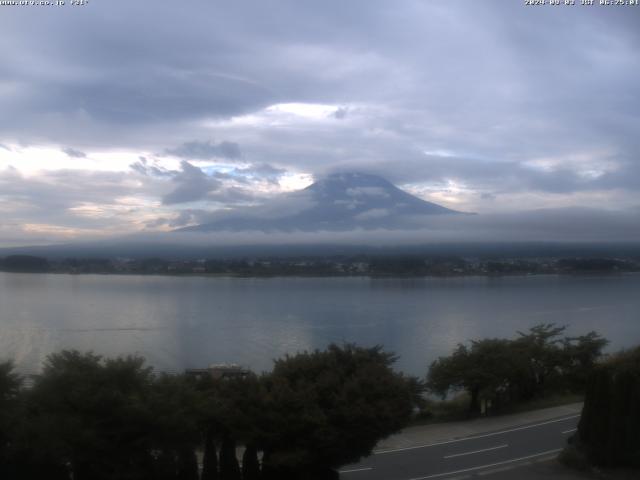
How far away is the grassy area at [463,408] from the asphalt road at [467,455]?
1.99 meters

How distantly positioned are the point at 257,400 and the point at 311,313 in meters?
26.1

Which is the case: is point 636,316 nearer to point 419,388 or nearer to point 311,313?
point 311,313

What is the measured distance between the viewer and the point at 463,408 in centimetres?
1507

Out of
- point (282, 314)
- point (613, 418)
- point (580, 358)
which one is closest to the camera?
point (613, 418)

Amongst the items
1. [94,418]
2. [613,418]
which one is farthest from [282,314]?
[94,418]

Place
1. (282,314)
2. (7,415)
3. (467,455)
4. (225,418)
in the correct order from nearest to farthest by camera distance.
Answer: (7,415) → (225,418) → (467,455) → (282,314)

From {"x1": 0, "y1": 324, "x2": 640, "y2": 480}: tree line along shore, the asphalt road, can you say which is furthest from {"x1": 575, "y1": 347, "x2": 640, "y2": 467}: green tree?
the asphalt road

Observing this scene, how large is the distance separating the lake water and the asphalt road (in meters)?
9.98

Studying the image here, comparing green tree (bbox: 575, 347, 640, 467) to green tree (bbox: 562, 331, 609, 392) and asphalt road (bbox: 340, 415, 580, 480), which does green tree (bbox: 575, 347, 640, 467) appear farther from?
green tree (bbox: 562, 331, 609, 392)

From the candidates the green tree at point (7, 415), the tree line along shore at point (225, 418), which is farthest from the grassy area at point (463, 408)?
the green tree at point (7, 415)

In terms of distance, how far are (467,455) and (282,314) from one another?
24194 mm

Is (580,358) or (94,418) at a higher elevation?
(94,418)

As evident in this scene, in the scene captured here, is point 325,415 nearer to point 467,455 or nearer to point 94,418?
point 94,418

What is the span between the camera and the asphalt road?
30.1ft
